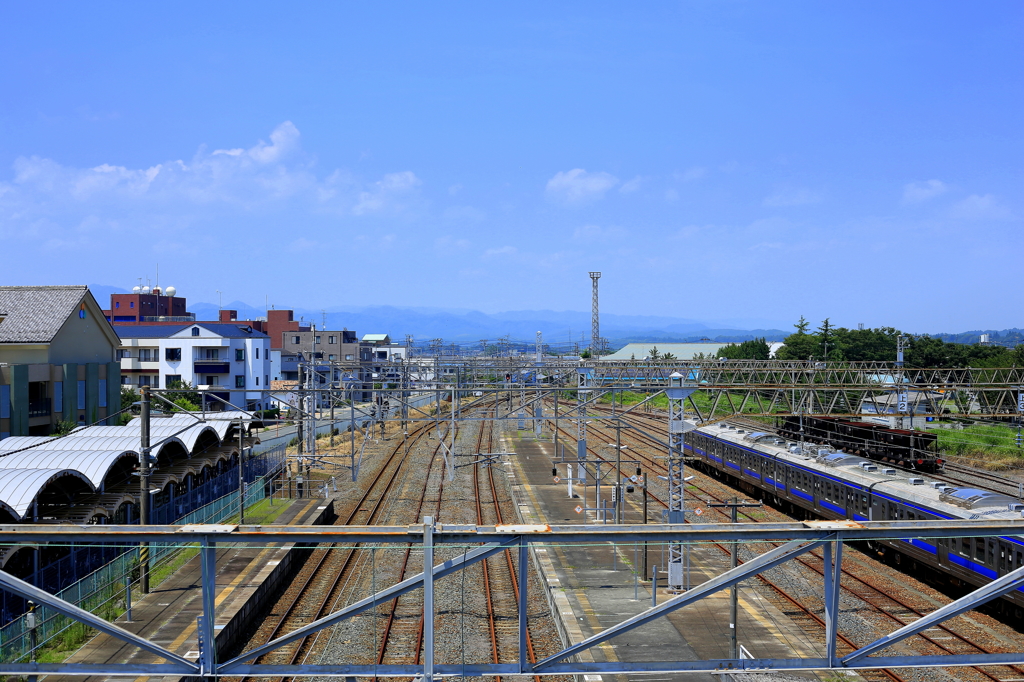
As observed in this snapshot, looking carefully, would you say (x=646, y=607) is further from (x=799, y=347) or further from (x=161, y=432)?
(x=799, y=347)

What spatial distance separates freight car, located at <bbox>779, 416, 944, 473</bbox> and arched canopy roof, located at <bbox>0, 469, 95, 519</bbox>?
23742mm

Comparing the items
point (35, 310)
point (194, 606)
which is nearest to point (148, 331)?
point (35, 310)

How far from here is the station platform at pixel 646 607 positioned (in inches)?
428

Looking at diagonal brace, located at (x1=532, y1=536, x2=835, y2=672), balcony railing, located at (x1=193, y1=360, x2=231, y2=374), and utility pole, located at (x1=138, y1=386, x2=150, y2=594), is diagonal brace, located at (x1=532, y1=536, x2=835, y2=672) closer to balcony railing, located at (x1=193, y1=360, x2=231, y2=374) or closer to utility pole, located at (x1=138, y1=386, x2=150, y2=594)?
utility pole, located at (x1=138, y1=386, x2=150, y2=594)

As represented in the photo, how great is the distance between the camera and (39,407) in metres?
25.1

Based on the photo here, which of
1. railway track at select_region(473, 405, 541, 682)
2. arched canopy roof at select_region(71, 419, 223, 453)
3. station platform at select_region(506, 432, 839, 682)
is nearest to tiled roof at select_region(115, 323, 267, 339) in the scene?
arched canopy roof at select_region(71, 419, 223, 453)

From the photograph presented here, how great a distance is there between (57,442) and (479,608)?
517 inches

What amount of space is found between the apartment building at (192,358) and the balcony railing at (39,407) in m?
19.8

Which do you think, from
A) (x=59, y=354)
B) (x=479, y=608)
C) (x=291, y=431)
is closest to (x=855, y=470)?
(x=479, y=608)

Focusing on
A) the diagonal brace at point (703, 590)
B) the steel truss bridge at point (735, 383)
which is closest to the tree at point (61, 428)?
the steel truss bridge at point (735, 383)

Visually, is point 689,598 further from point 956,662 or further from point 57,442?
point 57,442

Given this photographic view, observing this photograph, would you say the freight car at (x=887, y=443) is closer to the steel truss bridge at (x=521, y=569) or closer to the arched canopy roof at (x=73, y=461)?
the steel truss bridge at (x=521, y=569)

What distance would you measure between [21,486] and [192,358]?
3523 centimetres

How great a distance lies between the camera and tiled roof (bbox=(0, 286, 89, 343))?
26.4 meters
